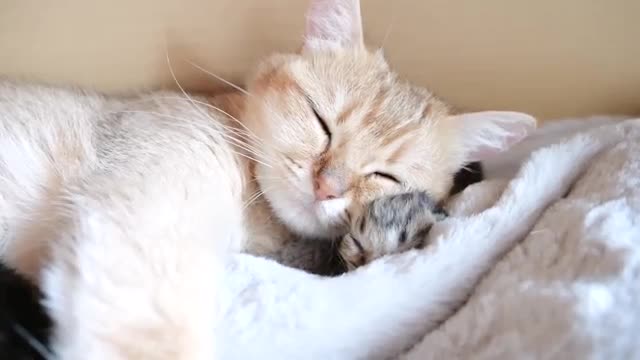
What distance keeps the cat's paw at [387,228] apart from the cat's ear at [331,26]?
0.32 meters

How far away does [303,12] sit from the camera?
4.52 ft

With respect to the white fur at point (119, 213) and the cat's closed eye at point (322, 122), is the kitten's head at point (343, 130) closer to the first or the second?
the cat's closed eye at point (322, 122)

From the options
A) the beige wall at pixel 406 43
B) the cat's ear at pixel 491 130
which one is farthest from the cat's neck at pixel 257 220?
the cat's ear at pixel 491 130

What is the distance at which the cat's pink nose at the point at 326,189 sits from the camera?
1055mm

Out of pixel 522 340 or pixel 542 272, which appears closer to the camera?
pixel 522 340

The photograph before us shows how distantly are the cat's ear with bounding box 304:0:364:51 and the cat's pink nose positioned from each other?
0.30 meters

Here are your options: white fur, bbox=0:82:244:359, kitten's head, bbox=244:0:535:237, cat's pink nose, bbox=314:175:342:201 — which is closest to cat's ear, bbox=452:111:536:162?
kitten's head, bbox=244:0:535:237

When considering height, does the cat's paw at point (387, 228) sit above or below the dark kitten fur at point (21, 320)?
above

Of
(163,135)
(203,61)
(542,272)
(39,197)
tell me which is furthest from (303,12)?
(542,272)

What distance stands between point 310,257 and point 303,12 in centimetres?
52

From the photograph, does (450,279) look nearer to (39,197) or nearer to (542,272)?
(542,272)

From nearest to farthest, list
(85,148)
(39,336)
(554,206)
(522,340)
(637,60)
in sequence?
(522,340) → (39,336) → (554,206) → (85,148) → (637,60)

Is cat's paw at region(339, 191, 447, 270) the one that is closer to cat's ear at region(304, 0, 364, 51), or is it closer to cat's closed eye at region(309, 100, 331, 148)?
cat's closed eye at region(309, 100, 331, 148)

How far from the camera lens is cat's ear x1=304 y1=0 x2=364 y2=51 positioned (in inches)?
46.6
